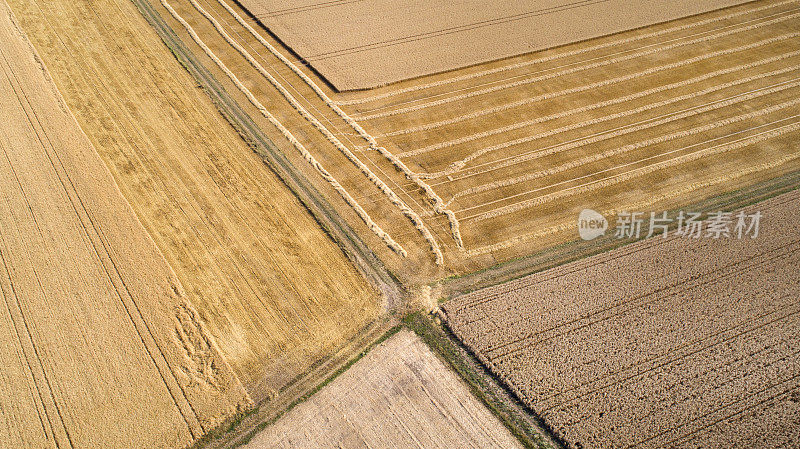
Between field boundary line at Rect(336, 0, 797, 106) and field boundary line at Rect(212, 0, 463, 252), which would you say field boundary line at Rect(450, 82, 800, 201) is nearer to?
field boundary line at Rect(212, 0, 463, 252)

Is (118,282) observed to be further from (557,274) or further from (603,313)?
(603,313)

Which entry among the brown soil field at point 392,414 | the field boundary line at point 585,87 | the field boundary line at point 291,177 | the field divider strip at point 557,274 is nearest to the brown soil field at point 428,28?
the field boundary line at point 585,87

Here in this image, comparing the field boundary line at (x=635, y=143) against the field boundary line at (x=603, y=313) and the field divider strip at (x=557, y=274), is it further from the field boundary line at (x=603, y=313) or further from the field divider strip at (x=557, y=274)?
the field boundary line at (x=603, y=313)

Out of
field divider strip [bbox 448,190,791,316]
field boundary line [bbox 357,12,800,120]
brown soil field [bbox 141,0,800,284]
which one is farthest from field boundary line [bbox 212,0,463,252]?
field divider strip [bbox 448,190,791,316]

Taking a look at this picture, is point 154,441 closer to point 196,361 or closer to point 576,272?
point 196,361

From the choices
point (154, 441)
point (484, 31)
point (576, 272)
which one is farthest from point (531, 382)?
point (484, 31)

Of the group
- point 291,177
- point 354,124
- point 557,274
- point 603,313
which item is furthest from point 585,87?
point 291,177
